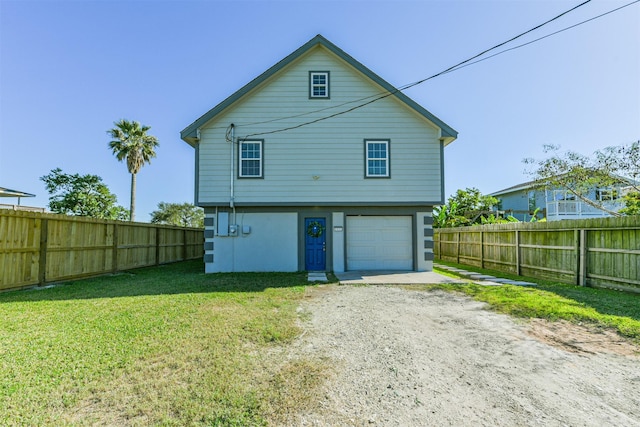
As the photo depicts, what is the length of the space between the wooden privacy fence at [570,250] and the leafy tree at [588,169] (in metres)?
6.15

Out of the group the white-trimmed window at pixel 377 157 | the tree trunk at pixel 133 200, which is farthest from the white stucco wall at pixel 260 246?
the tree trunk at pixel 133 200

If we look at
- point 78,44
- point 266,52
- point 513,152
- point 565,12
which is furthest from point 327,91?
point 513,152

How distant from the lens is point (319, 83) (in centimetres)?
1178

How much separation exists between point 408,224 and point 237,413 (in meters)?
10.3

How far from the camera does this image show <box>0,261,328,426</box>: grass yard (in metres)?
2.62

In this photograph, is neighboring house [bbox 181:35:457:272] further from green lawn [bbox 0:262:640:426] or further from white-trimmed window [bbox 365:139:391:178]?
green lawn [bbox 0:262:640:426]

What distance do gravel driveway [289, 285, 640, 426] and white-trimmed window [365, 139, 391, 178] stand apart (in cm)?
659

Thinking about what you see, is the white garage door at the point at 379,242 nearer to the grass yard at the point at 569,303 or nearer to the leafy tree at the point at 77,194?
the grass yard at the point at 569,303

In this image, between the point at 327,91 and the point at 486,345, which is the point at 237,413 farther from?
the point at 327,91

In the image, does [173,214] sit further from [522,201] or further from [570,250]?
[570,250]

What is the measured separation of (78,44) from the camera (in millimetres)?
12102

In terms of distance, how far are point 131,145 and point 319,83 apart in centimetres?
2017

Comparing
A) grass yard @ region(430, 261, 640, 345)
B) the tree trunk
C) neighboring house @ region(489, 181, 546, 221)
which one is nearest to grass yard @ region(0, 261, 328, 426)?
grass yard @ region(430, 261, 640, 345)

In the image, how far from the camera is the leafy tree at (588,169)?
44.2ft
